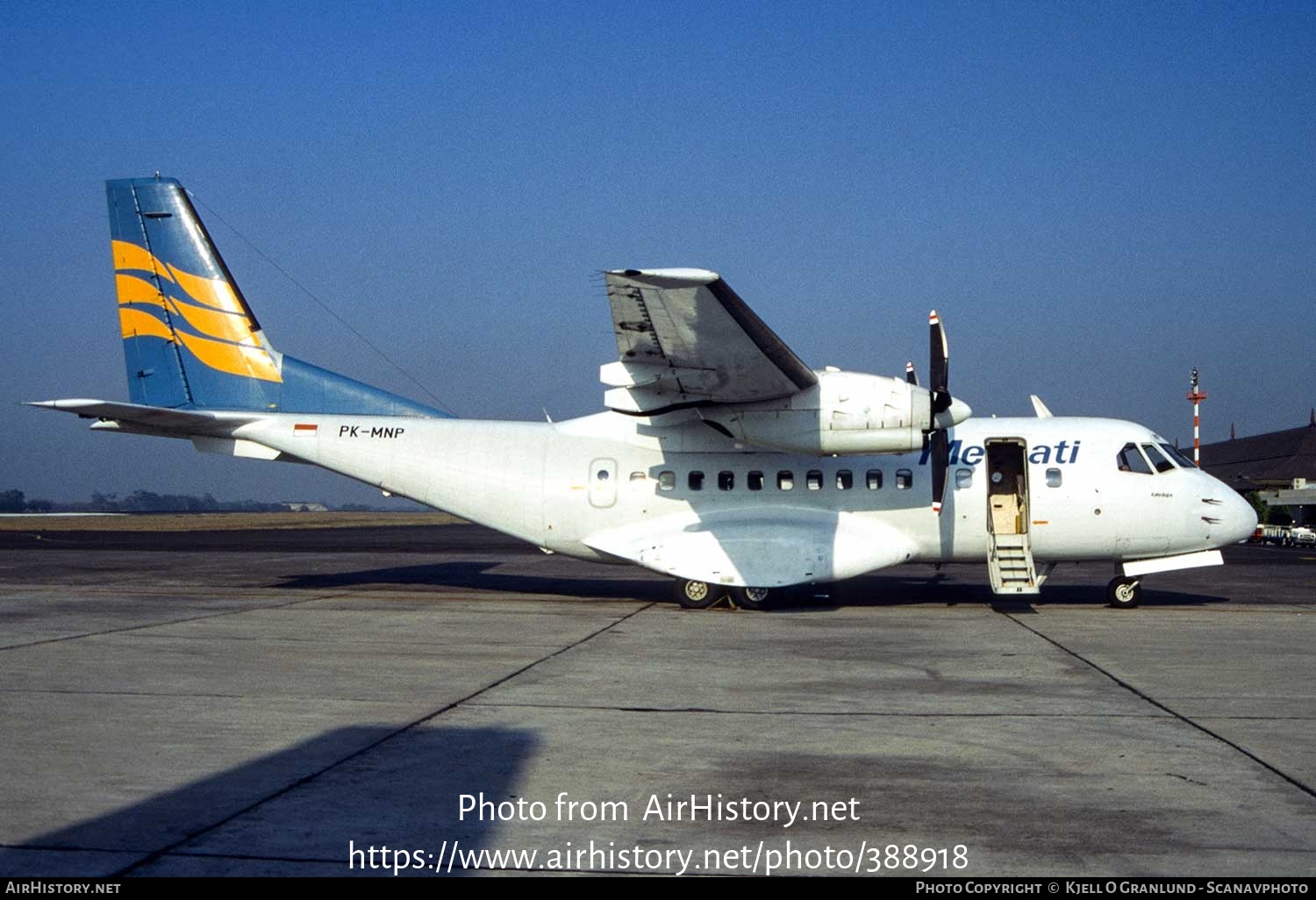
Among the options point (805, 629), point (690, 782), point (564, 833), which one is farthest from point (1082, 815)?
point (805, 629)

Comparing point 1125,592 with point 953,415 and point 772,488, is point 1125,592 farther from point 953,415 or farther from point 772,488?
point 772,488

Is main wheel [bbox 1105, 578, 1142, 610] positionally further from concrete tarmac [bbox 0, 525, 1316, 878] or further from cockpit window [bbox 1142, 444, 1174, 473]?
cockpit window [bbox 1142, 444, 1174, 473]

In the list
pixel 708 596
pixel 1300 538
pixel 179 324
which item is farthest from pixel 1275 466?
pixel 179 324

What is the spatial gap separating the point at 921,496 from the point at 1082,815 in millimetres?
11563

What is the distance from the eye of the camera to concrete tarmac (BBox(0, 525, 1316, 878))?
5.53 metres

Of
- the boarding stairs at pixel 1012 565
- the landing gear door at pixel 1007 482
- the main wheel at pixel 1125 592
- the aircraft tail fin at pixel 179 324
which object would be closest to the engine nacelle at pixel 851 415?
the landing gear door at pixel 1007 482

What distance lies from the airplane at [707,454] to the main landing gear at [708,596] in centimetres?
4

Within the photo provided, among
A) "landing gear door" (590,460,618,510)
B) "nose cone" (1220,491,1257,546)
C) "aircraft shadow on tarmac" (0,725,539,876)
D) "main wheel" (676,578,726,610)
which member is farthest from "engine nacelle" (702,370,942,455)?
"aircraft shadow on tarmac" (0,725,539,876)

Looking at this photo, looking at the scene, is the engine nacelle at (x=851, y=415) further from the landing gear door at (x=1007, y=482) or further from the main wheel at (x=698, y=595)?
the main wheel at (x=698, y=595)

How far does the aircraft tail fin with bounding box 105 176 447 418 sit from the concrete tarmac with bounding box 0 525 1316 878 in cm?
422

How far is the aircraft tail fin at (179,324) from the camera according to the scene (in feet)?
62.2

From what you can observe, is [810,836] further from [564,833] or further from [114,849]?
[114,849]

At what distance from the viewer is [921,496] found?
687 inches

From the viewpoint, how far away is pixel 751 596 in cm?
1734
